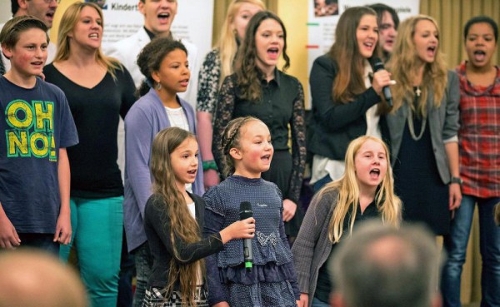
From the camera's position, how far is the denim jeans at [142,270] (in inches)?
179

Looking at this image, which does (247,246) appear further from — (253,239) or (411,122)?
(411,122)

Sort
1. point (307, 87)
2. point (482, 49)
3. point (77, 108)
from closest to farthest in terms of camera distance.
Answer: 1. point (77, 108)
2. point (482, 49)
3. point (307, 87)

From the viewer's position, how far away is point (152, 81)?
197 inches

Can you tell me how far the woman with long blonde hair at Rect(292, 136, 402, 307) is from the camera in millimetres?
4742

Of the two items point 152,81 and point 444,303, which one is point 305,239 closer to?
point 152,81

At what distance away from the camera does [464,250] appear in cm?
604

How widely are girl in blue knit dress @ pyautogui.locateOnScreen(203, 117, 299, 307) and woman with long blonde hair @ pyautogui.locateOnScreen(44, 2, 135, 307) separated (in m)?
0.81

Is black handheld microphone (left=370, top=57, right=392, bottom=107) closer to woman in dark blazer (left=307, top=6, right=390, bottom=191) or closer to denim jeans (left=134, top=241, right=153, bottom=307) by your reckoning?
woman in dark blazer (left=307, top=6, right=390, bottom=191)

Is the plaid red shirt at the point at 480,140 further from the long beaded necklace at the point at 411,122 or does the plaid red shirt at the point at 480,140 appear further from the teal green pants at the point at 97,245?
the teal green pants at the point at 97,245

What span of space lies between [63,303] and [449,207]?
15.3 ft

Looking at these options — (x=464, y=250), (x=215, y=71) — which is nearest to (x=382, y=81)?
(x=215, y=71)

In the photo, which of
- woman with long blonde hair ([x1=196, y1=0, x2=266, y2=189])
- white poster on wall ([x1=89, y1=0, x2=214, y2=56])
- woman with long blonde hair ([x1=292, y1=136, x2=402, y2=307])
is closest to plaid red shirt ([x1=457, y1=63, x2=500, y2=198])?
woman with long blonde hair ([x1=292, y1=136, x2=402, y2=307])

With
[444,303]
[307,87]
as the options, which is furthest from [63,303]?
[307,87]

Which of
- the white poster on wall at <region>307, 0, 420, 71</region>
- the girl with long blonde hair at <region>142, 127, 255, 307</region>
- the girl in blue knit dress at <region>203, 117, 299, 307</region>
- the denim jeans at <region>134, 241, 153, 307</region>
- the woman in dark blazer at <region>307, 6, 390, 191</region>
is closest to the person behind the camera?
the girl with long blonde hair at <region>142, 127, 255, 307</region>
